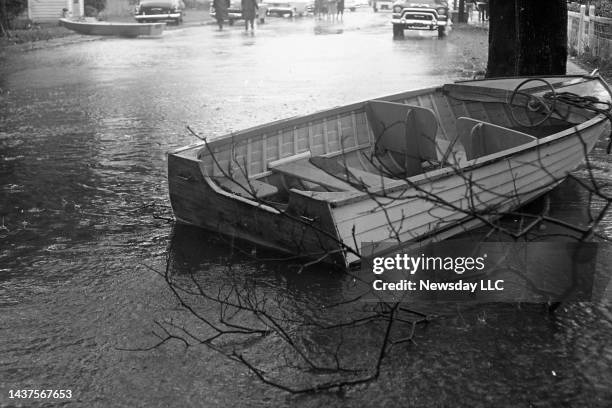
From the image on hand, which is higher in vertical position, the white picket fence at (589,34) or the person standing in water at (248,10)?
the person standing in water at (248,10)

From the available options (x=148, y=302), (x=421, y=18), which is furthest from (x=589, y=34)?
(x=148, y=302)

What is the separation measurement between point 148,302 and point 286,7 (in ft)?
150

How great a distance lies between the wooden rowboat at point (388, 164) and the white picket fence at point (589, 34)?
36.8 ft

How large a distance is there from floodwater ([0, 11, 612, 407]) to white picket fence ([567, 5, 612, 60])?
8237 mm

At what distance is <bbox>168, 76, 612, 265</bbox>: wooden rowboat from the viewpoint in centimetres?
703

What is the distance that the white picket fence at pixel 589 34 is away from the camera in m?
20.5

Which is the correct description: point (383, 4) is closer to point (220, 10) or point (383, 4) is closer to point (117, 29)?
point (220, 10)

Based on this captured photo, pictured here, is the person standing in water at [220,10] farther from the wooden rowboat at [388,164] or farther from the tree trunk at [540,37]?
the wooden rowboat at [388,164]

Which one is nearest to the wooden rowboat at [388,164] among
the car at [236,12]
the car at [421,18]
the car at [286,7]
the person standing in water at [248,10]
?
the car at [421,18]

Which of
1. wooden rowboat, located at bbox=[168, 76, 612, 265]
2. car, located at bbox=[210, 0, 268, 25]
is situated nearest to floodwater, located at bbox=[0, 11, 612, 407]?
wooden rowboat, located at bbox=[168, 76, 612, 265]


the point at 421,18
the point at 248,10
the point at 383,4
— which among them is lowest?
the point at 421,18

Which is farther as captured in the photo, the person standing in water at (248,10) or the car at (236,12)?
the car at (236,12)

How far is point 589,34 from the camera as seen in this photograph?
2292 centimetres

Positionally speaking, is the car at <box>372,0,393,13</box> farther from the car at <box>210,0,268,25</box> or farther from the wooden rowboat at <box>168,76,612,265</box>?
the wooden rowboat at <box>168,76,612,265</box>
